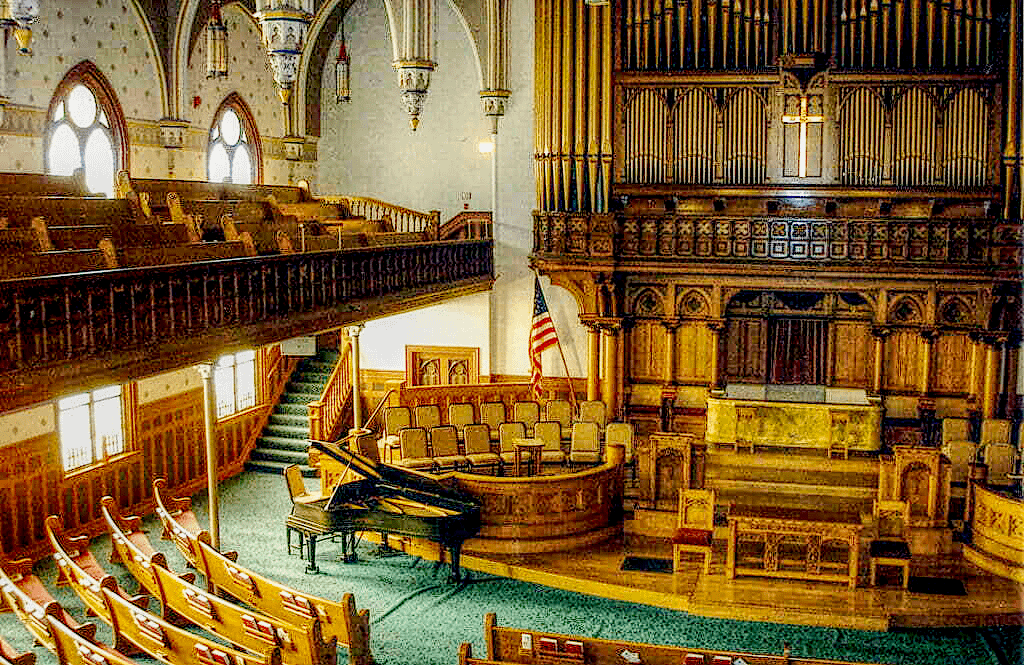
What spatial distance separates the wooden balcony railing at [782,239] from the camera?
60.8 ft

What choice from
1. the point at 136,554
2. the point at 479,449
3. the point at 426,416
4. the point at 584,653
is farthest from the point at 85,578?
the point at 426,416

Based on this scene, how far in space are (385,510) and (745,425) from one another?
23.6ft

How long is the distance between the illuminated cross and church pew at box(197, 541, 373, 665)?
10205 millimetres

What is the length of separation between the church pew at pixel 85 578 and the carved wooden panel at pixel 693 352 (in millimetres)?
10967

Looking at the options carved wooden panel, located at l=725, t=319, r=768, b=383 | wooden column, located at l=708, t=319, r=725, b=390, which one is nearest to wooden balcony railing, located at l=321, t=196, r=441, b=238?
Result: wooden column, located at l=708, t=319, r=725, b=390

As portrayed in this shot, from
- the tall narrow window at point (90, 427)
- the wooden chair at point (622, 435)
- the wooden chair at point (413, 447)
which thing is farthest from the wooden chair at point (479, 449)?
the tall narrow window at point (90, 427)

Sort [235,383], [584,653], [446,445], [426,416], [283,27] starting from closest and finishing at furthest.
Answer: [584,653]
[283,27]
[446,445]
[426,416]
[235,383]

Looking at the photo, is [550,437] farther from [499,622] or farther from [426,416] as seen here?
[499,622]

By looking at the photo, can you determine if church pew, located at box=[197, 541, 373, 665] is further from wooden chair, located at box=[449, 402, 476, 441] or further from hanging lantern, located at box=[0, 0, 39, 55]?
wooden chair, located at box=[449, 402, 476, 441]

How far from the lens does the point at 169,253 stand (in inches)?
470

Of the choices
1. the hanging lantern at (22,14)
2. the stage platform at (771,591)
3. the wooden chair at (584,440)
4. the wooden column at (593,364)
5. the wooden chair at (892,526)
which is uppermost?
the hanging lantern at (22,14)

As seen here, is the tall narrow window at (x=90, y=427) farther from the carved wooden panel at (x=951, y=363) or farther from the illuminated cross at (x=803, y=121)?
the carved wooden panel at (x=951, y=363)

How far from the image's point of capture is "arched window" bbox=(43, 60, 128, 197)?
54.3 ft

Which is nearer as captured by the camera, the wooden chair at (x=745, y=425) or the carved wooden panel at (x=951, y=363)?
the wooden chair at (x=745, y=425)
